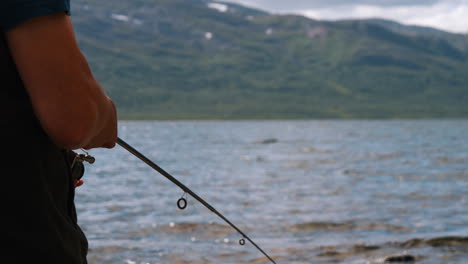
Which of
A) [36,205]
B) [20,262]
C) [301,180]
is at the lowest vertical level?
[301,180]

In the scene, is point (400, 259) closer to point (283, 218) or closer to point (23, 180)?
point (283, 218)

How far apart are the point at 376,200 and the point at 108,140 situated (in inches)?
831

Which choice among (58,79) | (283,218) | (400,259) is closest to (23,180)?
(58,79)

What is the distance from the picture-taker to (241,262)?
39.3 ft

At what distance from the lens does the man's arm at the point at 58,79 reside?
174 cm

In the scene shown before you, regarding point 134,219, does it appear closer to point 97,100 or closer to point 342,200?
point 342,200

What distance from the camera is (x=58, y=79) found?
1772mm

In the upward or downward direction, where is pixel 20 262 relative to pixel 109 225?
upward

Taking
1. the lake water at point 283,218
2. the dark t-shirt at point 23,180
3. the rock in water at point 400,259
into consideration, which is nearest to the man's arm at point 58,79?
the dark t-shirt at point 23,180

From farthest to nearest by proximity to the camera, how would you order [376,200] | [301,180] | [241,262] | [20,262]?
1. [301,180]
2. [376,200]
3. [241,262]
4. [20,262]

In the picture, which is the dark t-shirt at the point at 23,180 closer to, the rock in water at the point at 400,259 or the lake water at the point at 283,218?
the lake water at the point at 283,218

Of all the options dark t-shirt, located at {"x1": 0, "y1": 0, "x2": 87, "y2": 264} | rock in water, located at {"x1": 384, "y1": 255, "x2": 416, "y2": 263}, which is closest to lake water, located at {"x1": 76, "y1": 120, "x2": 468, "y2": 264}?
rock in water, located at {"x1": 384, "y1": 255, "x2": 416, "y2": 263}

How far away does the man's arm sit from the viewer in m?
1.74

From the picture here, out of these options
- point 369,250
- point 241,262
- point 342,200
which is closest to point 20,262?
point 241,262
